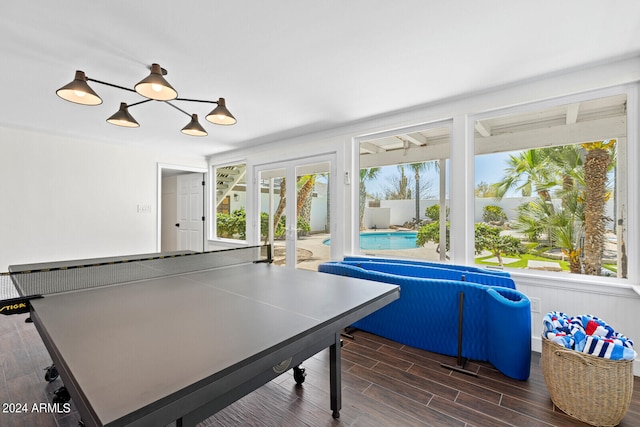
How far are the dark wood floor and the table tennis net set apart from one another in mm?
786

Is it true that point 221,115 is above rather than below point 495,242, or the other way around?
above

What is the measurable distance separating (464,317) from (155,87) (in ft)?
9.13

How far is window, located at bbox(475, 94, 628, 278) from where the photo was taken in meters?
2.46

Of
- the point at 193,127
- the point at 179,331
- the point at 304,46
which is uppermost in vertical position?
the point at 304,46

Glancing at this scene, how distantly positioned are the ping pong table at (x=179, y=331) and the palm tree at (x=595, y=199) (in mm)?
2104

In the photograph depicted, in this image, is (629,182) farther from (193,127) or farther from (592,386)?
(193,127)

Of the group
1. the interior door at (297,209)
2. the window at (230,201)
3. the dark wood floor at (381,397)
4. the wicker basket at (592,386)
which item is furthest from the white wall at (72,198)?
the wicker basket at (592,386)

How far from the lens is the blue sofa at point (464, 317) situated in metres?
2.07

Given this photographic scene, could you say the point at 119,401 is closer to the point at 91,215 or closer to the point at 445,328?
the point at 445,328

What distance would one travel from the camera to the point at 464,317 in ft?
7.58

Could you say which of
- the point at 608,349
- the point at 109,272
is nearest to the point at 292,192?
the point at 109,272

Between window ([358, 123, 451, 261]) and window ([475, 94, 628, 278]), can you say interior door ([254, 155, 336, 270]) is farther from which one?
window ([475, 94, 628, 278])

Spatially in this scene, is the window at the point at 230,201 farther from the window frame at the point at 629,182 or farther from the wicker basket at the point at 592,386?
the wicker basket at the point at 592,386

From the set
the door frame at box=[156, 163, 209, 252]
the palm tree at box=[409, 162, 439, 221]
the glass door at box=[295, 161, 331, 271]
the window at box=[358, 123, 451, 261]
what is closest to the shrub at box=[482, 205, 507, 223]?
the window at box=[358, 123, 451, 261]
